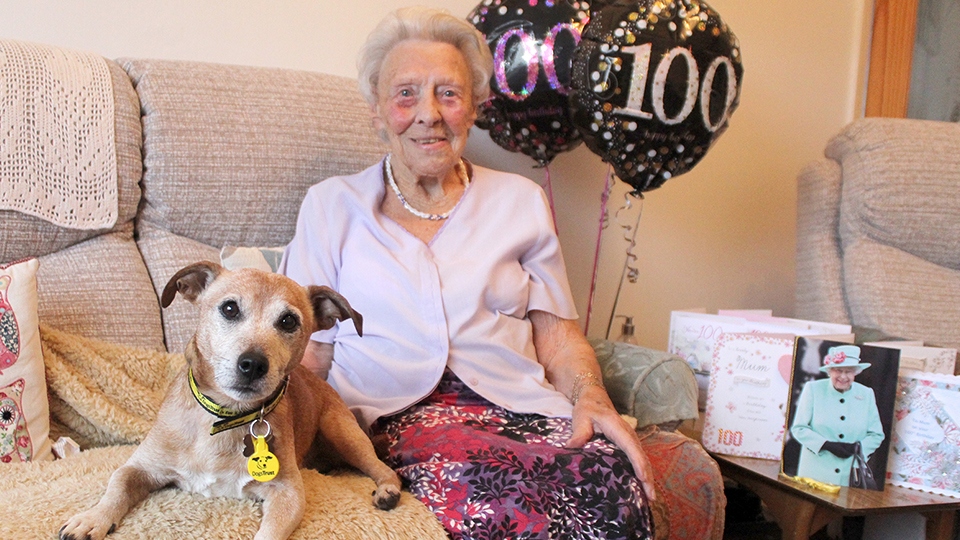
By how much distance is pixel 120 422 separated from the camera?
1.46m

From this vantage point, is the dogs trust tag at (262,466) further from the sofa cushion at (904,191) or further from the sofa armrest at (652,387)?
the sofa cushion at (904,191)

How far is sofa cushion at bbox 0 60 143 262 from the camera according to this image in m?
1.58

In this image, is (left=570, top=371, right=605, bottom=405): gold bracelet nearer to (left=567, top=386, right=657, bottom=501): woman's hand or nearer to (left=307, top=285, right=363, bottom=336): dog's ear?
(left=567, top=386, right=657, bottom=501): woman's hand

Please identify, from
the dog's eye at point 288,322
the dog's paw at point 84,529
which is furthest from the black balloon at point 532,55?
the dog's paw at point 84,529

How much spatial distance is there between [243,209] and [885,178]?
1.90 m

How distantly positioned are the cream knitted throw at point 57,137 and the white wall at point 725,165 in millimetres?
568

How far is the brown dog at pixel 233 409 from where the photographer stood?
3.60ft

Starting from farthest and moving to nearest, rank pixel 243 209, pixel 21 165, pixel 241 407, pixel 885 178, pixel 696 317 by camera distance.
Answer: pixel 885 178, pixel 696 317, pixel 243 209, pixel 21 165, pixel 241 407

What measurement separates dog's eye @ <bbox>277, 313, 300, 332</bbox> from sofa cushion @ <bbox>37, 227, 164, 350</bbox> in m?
0.64

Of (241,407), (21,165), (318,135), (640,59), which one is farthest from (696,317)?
(21,165)

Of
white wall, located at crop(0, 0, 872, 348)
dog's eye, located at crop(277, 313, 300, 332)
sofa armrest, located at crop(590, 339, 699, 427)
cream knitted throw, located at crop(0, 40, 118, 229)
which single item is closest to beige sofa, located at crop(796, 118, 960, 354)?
white wall, located at crop(0, 0, 872, 348)

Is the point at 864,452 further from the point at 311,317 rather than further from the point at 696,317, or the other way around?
the point at 311,317

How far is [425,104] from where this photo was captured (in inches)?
66.0

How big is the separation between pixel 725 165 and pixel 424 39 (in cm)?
168
